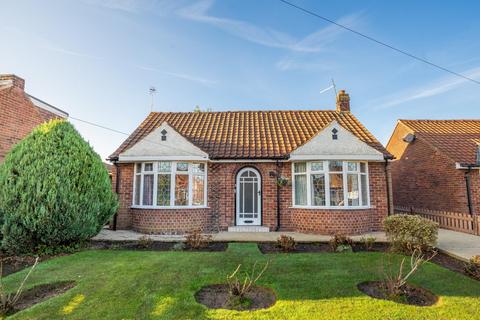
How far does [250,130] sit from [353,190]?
5.94m

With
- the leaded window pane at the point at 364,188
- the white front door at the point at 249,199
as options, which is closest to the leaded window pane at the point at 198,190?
the white front door at the point at 249,199

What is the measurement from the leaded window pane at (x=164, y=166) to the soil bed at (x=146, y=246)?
3.27m

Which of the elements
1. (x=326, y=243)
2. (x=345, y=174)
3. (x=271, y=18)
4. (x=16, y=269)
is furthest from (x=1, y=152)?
(x=345, y=174)

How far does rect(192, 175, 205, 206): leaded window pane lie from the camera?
1135cm

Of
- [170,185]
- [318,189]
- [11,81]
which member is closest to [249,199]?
[318,189]

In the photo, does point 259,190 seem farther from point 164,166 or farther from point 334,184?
point 164,166

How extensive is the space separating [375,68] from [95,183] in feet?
38.5

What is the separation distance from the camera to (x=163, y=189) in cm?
1120

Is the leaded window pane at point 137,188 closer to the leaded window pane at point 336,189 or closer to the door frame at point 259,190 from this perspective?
the door frame at point 259,190

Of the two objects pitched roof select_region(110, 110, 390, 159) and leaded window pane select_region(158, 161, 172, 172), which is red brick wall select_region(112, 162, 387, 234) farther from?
leaded window pane select_region(158, 161, 172, 172)

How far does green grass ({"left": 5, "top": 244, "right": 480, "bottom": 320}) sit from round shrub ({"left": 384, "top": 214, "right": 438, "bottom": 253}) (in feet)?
3.16

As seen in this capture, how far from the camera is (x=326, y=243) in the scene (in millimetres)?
9055

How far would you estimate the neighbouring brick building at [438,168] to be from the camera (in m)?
12.4

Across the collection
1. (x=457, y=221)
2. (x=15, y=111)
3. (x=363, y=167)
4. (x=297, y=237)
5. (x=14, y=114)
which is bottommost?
(x=297, y=237)
